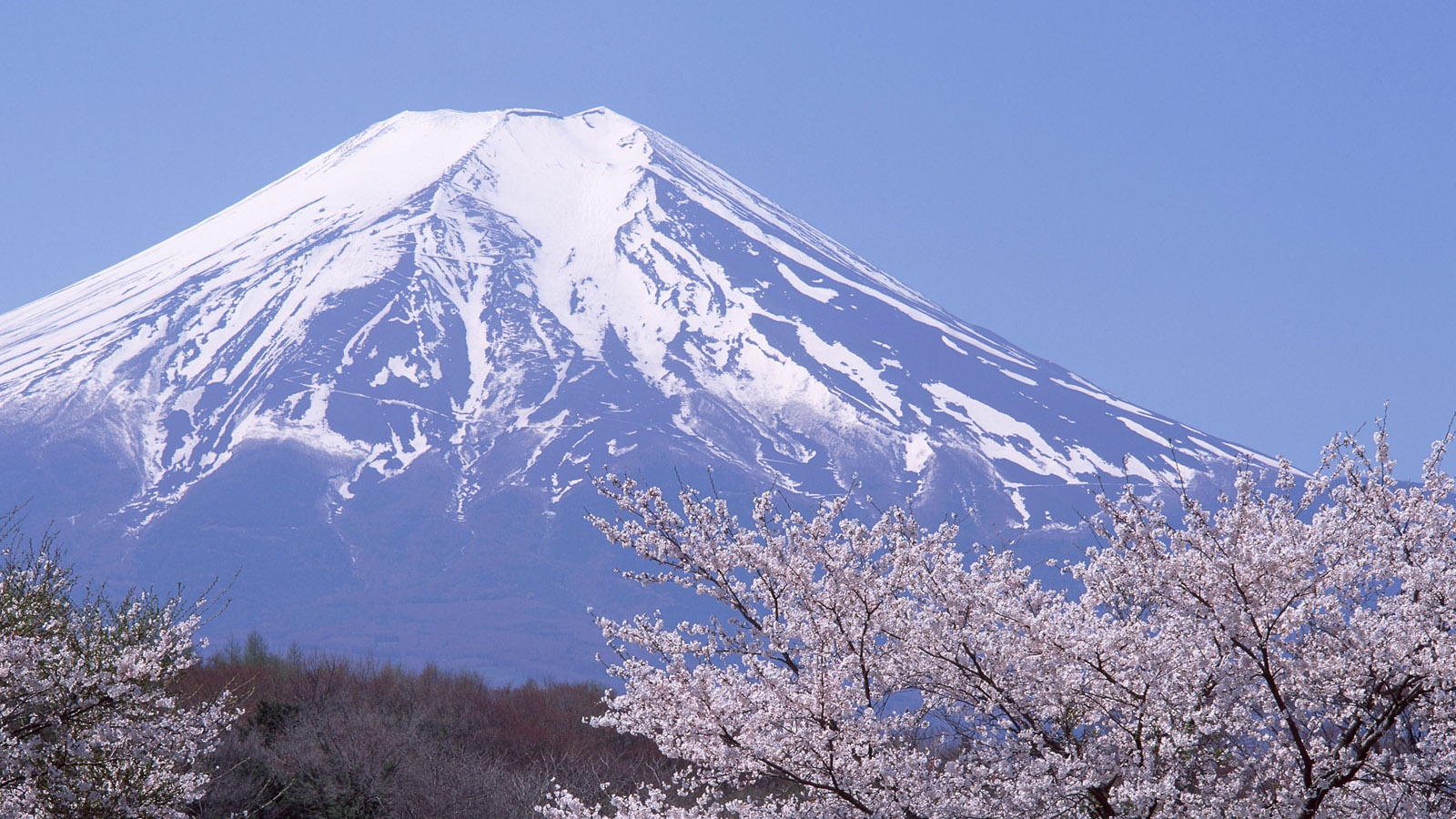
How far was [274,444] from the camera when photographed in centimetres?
14988

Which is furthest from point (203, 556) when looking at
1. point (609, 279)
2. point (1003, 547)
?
point (1003, 547)

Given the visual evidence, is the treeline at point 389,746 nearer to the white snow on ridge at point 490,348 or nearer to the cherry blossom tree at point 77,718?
the cherry blossom tree at point 77,718

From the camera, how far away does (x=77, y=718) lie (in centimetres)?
635

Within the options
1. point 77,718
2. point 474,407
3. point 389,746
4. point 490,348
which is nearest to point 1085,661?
point 77,718

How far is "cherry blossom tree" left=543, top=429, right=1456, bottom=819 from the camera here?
529 cm

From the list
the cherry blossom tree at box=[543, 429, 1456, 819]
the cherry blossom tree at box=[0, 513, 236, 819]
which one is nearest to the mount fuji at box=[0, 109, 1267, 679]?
the cherry blossom tree at box=[0, 513, 236, 819]

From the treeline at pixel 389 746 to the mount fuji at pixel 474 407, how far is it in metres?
89.4

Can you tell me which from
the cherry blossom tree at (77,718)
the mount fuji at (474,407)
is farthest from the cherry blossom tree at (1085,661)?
the mount fuji at (474,407)

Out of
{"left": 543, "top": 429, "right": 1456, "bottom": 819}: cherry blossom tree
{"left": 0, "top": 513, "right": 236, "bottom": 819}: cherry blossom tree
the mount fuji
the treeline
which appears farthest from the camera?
the mount fuji

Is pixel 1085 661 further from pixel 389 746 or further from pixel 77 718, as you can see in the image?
pixel 389 746

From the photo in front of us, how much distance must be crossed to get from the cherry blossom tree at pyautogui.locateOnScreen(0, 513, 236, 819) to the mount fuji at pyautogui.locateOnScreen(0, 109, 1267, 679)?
10300 centimetres

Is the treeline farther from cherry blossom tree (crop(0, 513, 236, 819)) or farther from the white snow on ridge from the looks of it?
the white snow on ridge

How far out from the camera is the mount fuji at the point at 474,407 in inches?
Result: 5305

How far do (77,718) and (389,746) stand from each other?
355 inches
